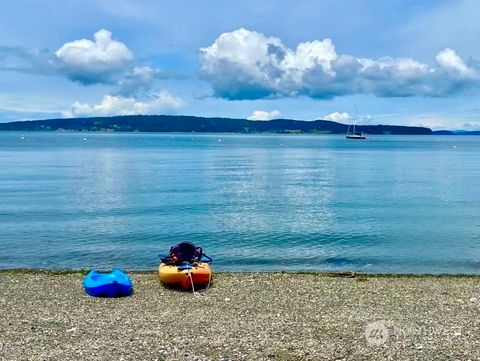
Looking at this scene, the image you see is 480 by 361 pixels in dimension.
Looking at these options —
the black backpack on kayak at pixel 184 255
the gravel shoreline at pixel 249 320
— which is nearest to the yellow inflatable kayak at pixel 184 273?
the black backpack on kayak at pixel 184 255

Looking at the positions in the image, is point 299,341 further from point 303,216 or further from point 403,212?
point 403,212

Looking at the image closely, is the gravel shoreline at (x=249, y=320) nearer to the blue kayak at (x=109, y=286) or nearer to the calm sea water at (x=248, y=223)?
the blue kayak at (x=109, y=286)

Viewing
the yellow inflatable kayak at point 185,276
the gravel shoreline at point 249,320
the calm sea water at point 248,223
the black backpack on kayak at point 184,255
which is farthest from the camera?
the calm sea water at point 248,223

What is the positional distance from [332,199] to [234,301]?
3054 centimetres

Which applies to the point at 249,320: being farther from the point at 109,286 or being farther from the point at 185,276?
the point at 109,286

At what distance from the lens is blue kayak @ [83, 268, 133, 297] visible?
61.5ft

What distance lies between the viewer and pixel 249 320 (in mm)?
15984

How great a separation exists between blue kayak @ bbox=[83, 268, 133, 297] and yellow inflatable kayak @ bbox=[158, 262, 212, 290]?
1341mm

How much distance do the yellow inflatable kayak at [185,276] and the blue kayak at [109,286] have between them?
134 cm

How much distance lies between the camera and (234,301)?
60.2ft

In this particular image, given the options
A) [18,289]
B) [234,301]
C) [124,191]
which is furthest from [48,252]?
[124,191]

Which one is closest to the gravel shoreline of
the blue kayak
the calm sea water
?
the blue kayak

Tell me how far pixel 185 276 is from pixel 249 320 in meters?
4.27

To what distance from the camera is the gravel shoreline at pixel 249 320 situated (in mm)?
13289
